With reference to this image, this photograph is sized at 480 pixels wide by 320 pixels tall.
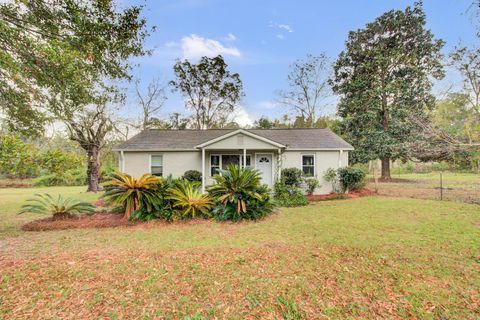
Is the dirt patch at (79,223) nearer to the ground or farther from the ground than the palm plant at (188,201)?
nearer to the ground

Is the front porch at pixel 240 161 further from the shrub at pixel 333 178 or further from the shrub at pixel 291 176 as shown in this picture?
the shrub at pixel 333 178

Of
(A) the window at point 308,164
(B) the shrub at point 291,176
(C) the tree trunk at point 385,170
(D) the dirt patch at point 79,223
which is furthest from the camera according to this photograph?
(C) the tree trunk at point 385,170

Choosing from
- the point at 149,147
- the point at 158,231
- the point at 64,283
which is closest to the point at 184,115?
Answer: the point at 149,147

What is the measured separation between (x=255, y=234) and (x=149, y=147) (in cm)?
935

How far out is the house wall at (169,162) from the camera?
1293cm

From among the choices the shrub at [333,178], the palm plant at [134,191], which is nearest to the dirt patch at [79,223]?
the palm plant at [134,191]

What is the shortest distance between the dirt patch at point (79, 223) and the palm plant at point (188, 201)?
1.50m

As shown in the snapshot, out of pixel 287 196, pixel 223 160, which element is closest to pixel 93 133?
pixel 223 160

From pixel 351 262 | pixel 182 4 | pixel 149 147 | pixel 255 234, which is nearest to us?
pixel 351 262

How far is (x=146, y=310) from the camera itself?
2.94 meters

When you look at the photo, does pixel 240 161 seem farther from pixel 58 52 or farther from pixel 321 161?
pixel 58 52

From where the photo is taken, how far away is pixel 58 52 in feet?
16.2

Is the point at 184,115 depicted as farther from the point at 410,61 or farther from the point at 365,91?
the point at 410,61

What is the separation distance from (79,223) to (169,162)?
6371 millimetres
